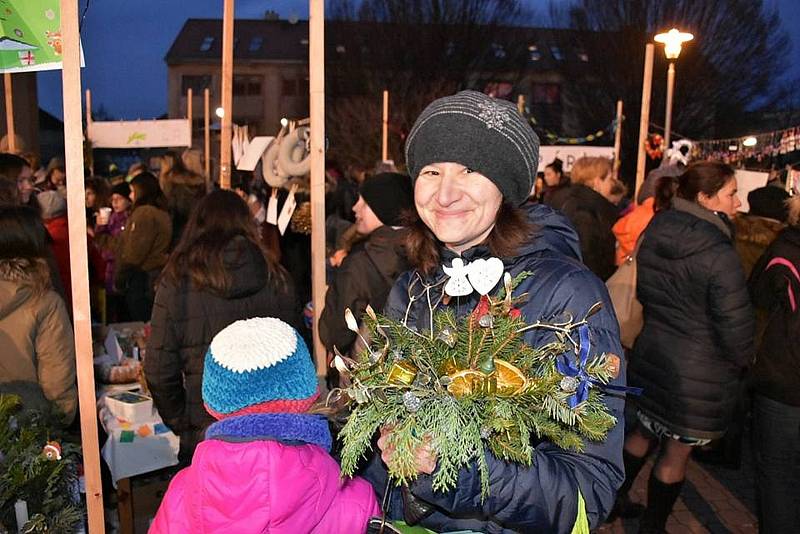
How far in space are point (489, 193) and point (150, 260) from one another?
5466 mm

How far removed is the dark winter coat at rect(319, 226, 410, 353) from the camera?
3.80m

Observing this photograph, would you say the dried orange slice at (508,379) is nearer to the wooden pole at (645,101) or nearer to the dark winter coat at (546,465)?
the dark winter coat at (546,465)

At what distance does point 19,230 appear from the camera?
10.6ft

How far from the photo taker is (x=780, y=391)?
11.1 feet

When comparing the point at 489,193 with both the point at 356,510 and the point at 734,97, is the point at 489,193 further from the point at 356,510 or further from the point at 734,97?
the point at 734,97

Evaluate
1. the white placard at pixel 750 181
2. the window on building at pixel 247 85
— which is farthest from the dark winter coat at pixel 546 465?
the window on building at pixel 247 85

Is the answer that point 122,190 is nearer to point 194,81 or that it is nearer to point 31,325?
point 31,325

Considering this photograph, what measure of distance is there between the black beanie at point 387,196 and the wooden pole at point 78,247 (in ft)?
6.20

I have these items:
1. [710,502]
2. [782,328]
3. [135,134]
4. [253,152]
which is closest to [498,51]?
[135,134]

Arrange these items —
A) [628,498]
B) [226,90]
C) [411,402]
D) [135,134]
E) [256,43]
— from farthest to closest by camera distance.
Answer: [256,43]
[135,134]
[226,90]
[628,498]
[411,402]

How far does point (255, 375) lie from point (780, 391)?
2543 mm

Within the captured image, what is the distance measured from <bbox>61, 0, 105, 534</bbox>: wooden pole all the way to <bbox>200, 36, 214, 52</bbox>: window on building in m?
43.3

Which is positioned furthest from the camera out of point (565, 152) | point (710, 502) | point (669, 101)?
point (565, 152)

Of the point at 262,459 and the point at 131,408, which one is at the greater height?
the point at 262,459
